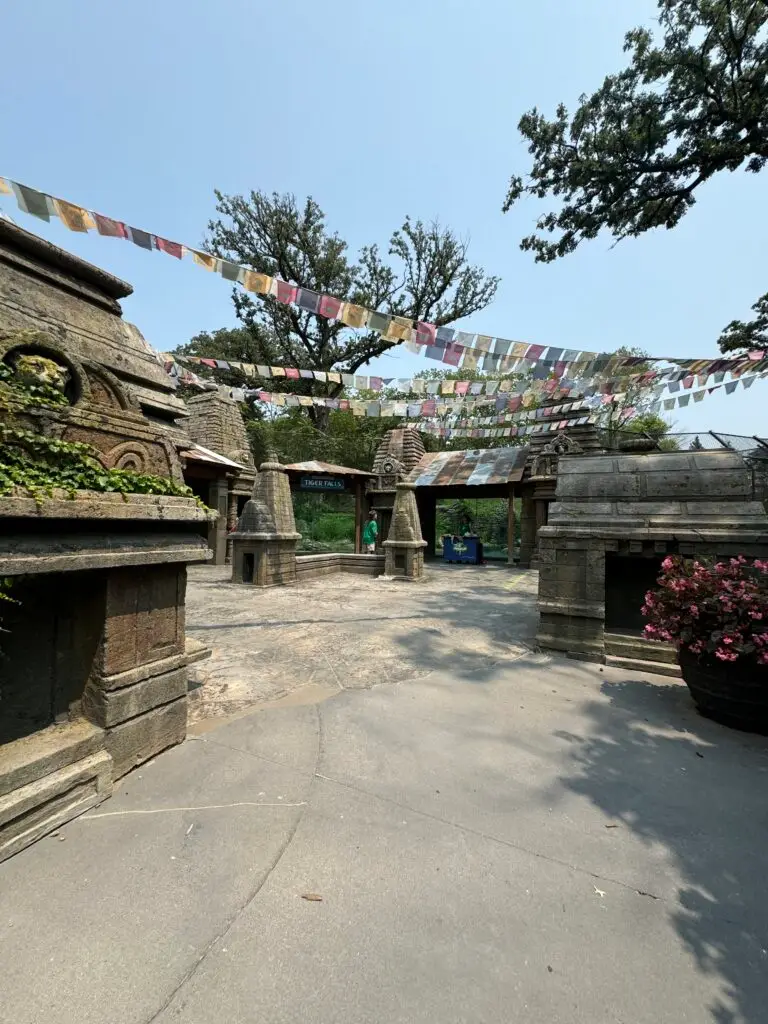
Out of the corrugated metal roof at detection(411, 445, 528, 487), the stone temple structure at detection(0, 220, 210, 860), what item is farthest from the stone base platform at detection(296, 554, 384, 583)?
the stone temple structure at detection(0, 220, 210, 860)

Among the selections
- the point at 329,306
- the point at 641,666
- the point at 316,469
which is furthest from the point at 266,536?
the point at 641,666

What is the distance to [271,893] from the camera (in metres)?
1.82

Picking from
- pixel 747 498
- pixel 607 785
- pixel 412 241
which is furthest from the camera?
pixel 412 241

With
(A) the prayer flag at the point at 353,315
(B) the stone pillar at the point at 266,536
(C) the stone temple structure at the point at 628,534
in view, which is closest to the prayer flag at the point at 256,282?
(A) the prayer flag at the point at 353,315

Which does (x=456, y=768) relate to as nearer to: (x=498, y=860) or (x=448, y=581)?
(x=498, y=860)

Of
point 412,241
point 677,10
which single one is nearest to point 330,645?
point 677,10

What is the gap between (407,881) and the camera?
75.4 inches

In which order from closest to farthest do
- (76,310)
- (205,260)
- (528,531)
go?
(76,310)
(205,260)
(528,531)

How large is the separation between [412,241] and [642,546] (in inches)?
928

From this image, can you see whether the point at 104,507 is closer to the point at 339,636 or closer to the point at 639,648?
the point at 339,636

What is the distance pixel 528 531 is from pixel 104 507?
14759 millimetres

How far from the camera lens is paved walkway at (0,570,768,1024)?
4.74 feet

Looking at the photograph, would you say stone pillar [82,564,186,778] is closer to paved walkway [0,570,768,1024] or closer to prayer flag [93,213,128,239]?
paved walkway [0,570,768,1024]

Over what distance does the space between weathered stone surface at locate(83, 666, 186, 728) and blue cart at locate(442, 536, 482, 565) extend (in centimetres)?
1465
